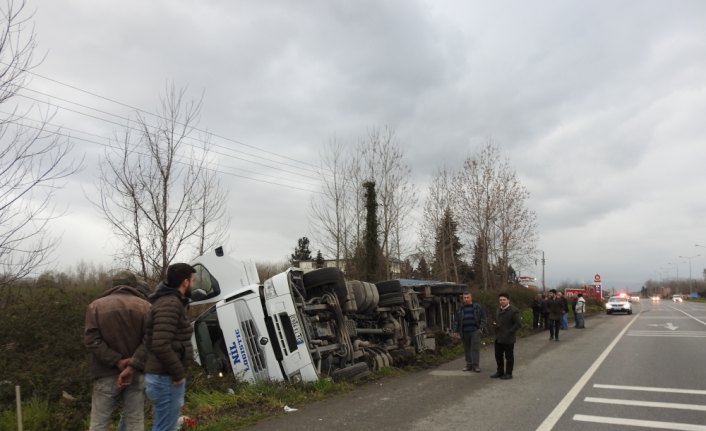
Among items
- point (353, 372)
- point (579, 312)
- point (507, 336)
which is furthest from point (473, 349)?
point (579, 312)

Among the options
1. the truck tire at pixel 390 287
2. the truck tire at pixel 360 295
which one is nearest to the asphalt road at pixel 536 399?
the truck tire at pixel 360 295

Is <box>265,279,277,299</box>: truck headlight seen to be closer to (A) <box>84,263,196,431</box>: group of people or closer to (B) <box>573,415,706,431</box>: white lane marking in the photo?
(A) <box>84,263,196,431</box>: group of people

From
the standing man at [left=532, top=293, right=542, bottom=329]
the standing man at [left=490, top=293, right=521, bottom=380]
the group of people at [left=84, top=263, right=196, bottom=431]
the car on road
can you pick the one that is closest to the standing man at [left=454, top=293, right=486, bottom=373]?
the standing man at [left=490, top=293, right=521, bottom=380]

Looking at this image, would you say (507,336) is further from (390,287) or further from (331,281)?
(331,281)

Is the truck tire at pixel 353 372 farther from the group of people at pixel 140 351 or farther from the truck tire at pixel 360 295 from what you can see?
the group of people at pixel 140 351

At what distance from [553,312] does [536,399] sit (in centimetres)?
1107

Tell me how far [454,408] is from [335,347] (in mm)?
3031

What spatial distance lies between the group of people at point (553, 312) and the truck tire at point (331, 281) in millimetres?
11003

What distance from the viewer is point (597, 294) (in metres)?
50.0

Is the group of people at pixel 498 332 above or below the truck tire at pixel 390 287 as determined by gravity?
below

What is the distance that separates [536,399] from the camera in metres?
8.37

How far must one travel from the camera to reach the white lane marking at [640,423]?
665 cm

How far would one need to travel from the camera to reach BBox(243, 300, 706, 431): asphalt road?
22.8ft

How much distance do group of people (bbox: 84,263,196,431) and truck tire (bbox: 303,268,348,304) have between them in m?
5.68
